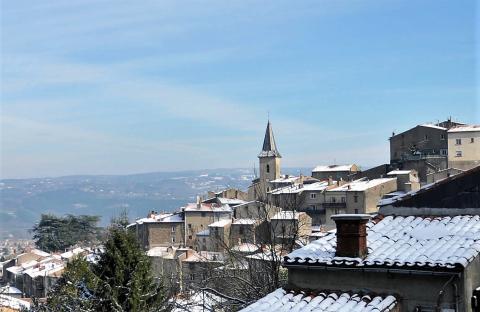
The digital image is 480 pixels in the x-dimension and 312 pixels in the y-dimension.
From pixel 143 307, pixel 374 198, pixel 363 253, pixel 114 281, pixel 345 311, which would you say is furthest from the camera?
pixel 374 198

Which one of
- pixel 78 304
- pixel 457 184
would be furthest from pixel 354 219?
pixel 78 304

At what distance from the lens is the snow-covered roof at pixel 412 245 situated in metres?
7.55

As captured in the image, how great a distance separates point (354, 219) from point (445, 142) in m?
63.0

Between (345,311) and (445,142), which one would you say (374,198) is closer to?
(445,142)

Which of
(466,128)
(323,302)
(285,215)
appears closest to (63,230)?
(466,128)

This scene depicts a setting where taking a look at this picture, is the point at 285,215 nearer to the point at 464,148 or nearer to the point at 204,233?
the point at 204,233

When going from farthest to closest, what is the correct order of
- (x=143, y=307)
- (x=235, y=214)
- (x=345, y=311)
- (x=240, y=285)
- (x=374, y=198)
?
(x=235, y=214) < (x=374, y=198) < (x=143, y=307) < (x=240, y=285) < (x=345, y=311)

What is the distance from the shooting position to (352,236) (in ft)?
26.7

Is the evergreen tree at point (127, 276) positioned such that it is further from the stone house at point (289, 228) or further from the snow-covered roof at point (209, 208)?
the snow-covered roof at point (209, 208)

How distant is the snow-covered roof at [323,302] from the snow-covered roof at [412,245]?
397mm

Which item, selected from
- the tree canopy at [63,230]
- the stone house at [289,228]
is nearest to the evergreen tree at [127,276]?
the stone house at [289,228]

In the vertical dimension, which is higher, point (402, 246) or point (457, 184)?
point (457, 184)

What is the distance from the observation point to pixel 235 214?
67062 mm

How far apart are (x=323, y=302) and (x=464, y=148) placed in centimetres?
6137
